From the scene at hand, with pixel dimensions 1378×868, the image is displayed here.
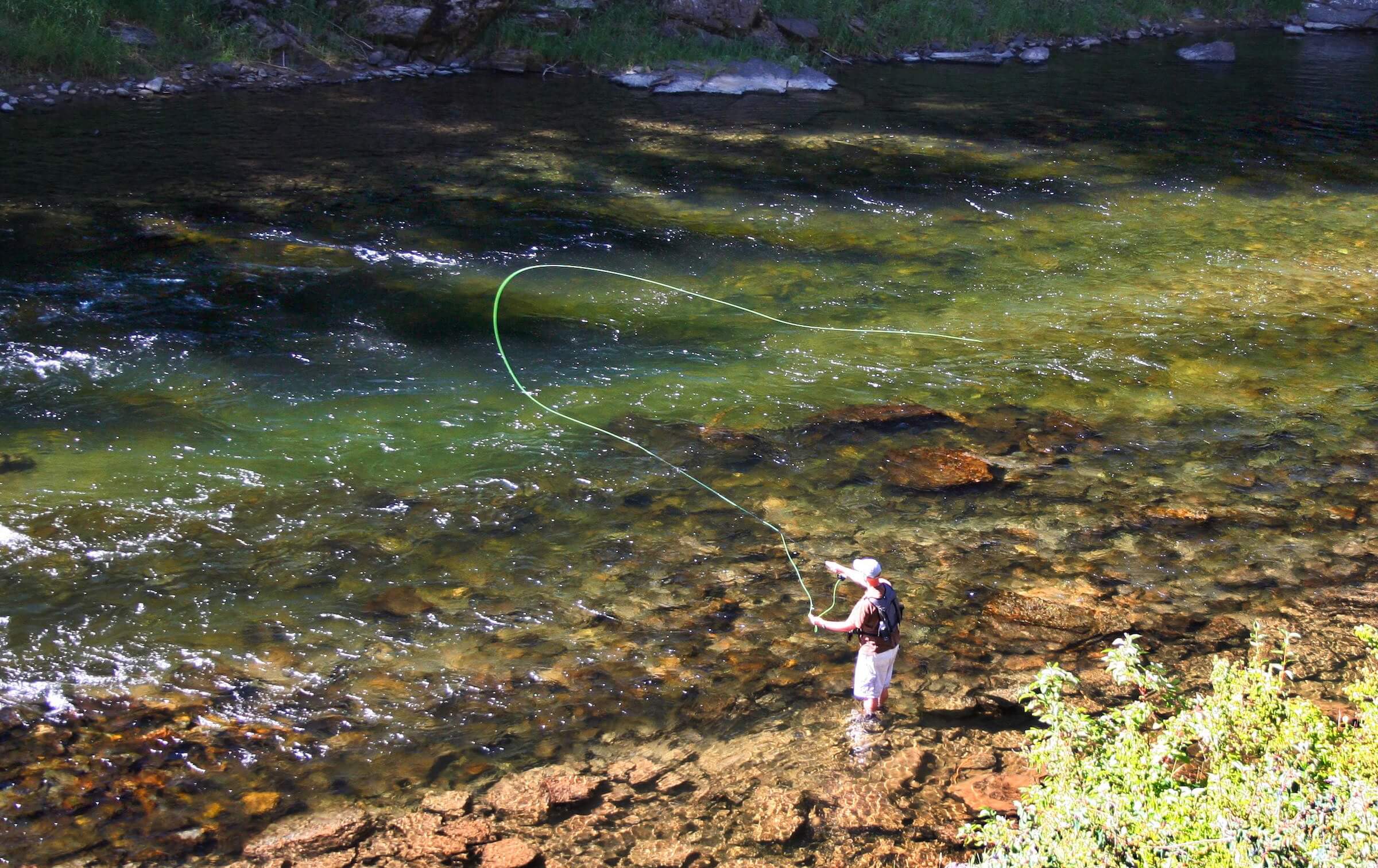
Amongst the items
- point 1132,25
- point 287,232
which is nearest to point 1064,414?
point 287,232

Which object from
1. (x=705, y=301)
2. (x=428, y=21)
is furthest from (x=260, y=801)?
(x=428, y=21)

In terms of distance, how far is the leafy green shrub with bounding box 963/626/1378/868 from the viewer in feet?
9.76

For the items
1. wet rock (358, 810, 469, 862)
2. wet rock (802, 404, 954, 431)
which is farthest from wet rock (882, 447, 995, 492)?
wet rock (358, 810, 469, 862)

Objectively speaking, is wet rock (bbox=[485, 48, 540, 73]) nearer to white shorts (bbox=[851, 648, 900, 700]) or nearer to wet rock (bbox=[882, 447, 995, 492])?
wet rock (bbox=[882, 447, 995, 492])

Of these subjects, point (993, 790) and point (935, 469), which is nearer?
point (993, 790)

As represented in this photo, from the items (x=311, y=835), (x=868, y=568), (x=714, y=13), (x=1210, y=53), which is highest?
(x=714, y=13)

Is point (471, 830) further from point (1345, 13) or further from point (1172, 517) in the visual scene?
point (1345, 13)

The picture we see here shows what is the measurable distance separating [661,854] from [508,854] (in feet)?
1.84

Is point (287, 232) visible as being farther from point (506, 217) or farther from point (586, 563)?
point (586, 563)

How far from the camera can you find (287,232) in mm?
10242

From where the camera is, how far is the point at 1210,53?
24.0m

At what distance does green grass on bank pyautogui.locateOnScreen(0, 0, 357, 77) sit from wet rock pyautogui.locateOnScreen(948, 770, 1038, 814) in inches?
624

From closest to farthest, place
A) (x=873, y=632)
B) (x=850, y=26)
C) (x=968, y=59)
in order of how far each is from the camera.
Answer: (x=873, y=632), (x=850, y=26), (x=968, y=59)

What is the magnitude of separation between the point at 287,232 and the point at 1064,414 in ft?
23.6
